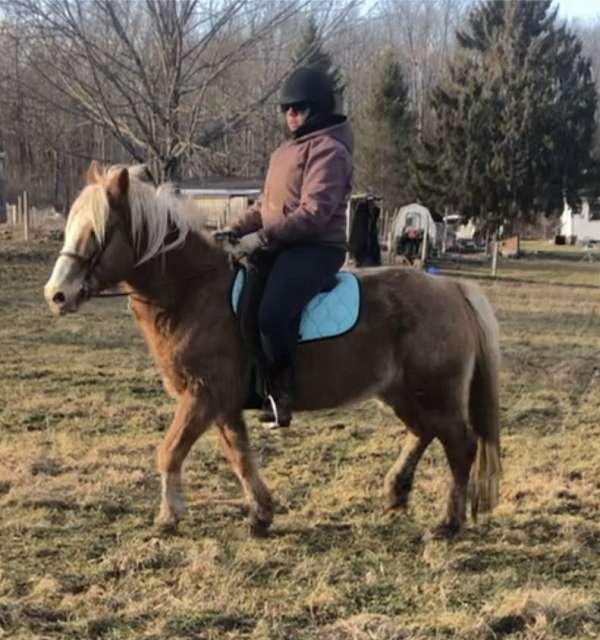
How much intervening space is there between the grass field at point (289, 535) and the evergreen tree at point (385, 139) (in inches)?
1346

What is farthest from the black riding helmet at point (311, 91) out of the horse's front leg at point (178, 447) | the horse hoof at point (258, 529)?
the horse hoof at point (258, 529)

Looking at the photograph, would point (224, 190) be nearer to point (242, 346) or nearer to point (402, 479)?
point (402, 479)

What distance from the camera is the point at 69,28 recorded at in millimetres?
14016

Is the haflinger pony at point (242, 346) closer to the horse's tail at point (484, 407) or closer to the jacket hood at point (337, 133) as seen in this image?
the horse's tail at point (484, 407)

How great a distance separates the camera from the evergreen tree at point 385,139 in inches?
1615

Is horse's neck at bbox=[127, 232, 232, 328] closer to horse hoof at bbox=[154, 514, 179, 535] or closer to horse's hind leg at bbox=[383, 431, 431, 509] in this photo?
horse hoof at bbox=[154, 514, 179, 535]

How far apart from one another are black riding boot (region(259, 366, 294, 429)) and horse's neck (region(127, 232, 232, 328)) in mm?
453

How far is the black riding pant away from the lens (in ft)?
12.9

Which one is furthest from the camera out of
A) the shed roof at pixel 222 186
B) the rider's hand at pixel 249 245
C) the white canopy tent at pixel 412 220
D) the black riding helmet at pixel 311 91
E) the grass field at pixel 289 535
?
the shed roof at pixel 222 186

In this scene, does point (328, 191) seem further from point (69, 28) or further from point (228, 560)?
point (69, 28)

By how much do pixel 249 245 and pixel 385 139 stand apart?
38.1m

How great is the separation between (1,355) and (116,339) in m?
1.58

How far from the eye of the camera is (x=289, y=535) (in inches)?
165

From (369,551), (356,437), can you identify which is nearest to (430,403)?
(369,551)
